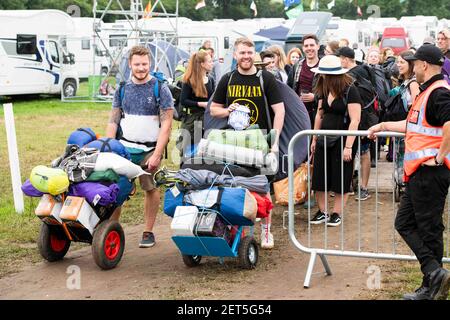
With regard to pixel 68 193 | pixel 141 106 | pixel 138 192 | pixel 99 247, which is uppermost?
pixel 141 106

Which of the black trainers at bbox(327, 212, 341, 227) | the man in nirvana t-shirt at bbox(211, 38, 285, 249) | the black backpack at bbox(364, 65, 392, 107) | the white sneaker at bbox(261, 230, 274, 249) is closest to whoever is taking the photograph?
the man in nirvana t-shirt at bbox(211, 38, 285, 249)

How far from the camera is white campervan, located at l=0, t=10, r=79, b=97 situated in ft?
85.9

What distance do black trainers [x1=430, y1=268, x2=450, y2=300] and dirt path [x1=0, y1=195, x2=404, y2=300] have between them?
46 centimetres

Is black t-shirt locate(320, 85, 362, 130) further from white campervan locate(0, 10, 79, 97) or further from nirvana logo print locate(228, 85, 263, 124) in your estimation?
white campervan locate(0, 10, 79, 97)

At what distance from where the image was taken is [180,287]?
19.9 feet

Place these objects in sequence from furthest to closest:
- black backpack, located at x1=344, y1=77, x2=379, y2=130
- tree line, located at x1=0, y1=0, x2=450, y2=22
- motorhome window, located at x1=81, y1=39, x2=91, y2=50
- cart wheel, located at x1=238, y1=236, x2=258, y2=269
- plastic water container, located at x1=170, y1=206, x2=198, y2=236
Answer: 1. tree line, located at x1=0, y1=0, x2=450, y2=22
2. motorhome window, located at x1=81, y1=39, x2=91, y2=50
3. black backpack, located at x1=344, y1=77, x2=379, y2=130
4. cart wheel, located at x1=238, y1=236, x2=258, y2=269
5. plastic water container, located at x1=170, y1=206, x2=198, y2=236

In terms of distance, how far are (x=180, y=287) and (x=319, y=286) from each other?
3.60 ft

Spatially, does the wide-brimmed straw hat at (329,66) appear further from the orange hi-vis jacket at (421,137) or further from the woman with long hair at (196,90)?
the orange hi-vis jacket at (421,137)

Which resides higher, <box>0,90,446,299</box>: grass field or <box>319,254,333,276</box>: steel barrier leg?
<box>319,254,333,276</box>: steel barrier leg

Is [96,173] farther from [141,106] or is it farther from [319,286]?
[319,286]

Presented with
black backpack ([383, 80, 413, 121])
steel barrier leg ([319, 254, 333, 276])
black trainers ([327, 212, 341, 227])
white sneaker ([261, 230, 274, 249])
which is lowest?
black trainers ([327, 212, 341, 227])

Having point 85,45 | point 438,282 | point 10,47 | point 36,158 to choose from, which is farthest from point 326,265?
point 85,45

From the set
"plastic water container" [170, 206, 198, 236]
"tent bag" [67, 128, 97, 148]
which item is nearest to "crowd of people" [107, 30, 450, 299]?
"tent bag" [67, 128, 97, 148]

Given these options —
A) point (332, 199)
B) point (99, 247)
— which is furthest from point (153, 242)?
point (332, 199)
